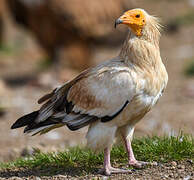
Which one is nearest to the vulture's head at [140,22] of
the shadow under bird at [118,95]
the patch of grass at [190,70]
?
the shadow under bird at [118,95]

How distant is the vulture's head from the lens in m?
5.20

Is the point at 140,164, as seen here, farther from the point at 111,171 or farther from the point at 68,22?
the point at 68,22

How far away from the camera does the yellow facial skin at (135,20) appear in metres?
5.19

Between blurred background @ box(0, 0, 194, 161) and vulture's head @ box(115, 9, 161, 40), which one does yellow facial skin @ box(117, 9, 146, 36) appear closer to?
vulture's head @ box(115, 9, 161, 40)

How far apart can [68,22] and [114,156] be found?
5.76 meters

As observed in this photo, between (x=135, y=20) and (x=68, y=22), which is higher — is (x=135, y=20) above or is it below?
above

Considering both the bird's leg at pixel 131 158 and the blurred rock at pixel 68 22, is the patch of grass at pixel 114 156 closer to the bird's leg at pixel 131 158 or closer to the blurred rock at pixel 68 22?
the bird's leg at pixel 131 158

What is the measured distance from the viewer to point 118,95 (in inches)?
198

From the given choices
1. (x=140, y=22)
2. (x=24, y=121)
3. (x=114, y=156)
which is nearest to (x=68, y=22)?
(x=114, y=156)

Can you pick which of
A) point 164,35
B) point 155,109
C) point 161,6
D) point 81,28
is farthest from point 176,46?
point 155,109

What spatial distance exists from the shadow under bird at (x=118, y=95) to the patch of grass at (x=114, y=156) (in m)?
0.28

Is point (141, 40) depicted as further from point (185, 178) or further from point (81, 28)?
point (81, 28)

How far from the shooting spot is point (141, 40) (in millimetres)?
5309

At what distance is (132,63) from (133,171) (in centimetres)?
109
